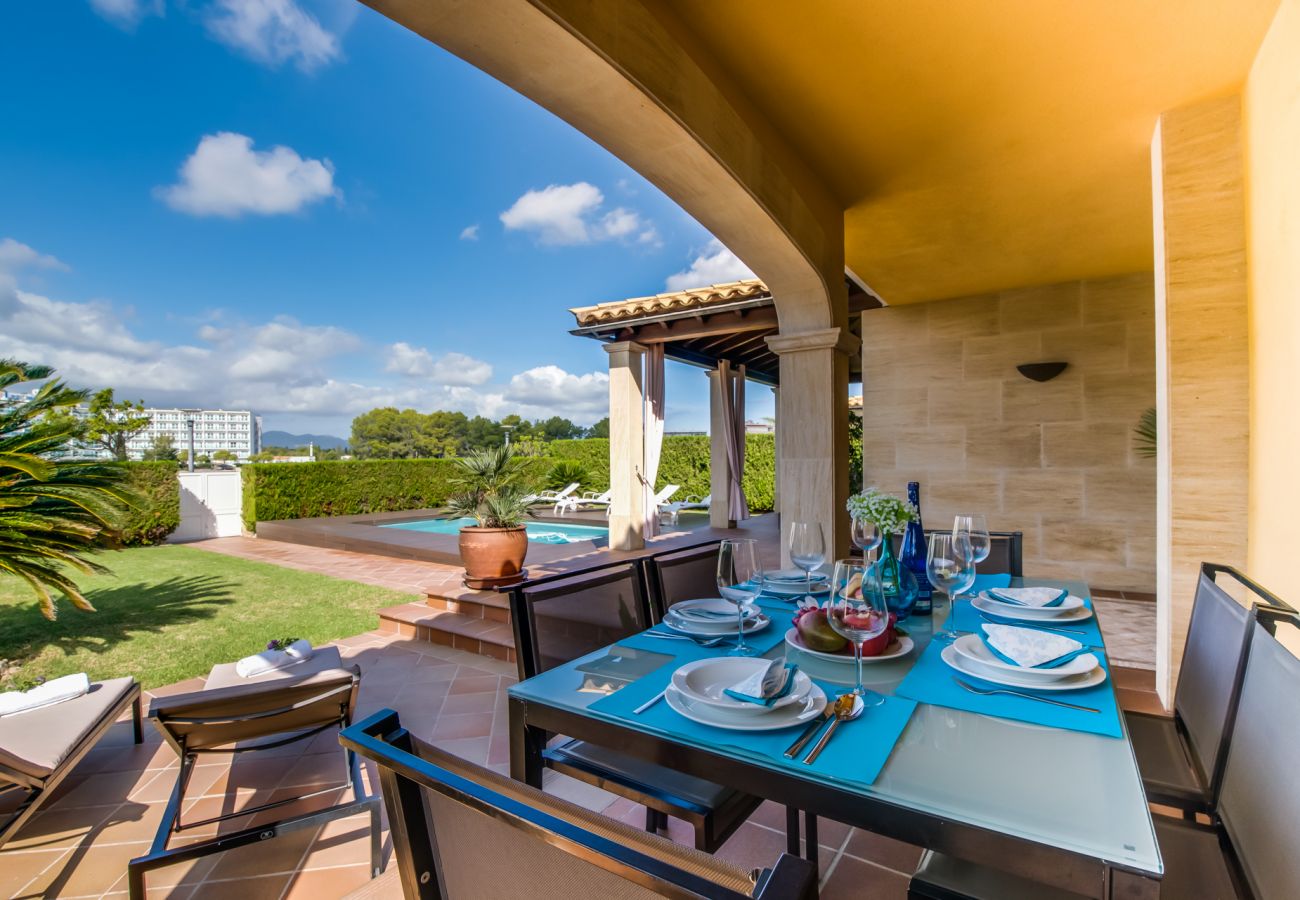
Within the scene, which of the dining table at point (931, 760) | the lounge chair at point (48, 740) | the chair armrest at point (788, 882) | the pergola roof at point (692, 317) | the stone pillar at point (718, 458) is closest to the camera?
the chair armrest at point (788, 882)

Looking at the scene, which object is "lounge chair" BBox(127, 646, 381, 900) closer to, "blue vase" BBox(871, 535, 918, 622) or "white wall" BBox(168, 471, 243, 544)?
"blue vase" BBox(871, 535, 918, 622)

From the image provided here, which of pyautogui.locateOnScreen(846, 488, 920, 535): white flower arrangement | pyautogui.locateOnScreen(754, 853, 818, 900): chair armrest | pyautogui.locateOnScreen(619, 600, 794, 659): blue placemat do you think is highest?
pyautogui.locateOnScreen(846, 488, 920, 535): white flower arrangement

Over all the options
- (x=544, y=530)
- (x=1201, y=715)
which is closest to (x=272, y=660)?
(x=1201, y=715)

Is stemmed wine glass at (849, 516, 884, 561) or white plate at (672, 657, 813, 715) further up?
stemmed wine glass at (849, 516, 884, 561)

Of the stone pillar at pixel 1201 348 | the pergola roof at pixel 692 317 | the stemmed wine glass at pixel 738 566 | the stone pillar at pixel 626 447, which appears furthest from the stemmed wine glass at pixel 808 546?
the stone pillar at pixel 626 447

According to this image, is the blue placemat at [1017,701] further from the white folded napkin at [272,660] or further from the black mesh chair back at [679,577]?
the white folded napkin at [272,660]

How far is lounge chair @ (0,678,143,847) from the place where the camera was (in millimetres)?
1640

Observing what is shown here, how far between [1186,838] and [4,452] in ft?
16.2

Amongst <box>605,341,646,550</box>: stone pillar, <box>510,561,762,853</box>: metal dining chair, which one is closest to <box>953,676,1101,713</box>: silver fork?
<box>510,561,762,853</box>: metal dining chair

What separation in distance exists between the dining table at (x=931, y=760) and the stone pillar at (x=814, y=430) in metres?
2.05

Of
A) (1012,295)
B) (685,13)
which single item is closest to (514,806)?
(685,13)

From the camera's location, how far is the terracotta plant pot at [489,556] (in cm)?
446

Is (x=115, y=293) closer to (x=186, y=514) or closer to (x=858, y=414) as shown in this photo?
(x=186, y=514)

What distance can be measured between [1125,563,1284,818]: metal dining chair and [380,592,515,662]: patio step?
2.98 meters
